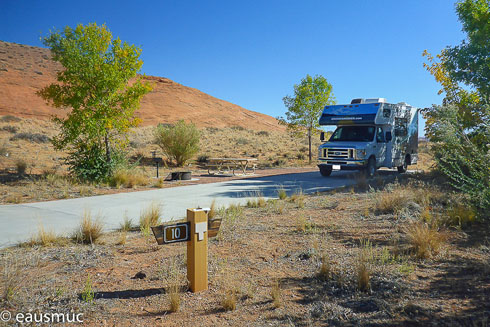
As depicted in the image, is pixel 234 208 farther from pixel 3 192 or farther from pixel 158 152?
pixel 158 152

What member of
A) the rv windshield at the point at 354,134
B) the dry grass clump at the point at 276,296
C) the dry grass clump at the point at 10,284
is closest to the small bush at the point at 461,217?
the dry grass clump at the point at 276,296

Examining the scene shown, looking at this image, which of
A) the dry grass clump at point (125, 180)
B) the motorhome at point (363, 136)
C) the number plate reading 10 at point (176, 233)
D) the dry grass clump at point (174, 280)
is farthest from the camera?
the motorhome at point (363, 136)

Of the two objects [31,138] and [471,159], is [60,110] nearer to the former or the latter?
[31,138]

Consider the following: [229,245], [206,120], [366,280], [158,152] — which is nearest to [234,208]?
[229,245]

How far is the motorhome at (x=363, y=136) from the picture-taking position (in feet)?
48.6

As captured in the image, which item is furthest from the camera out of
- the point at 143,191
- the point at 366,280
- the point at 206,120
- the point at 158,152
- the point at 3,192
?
the point at 206,120

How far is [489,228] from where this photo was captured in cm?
627

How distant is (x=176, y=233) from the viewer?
3912mm

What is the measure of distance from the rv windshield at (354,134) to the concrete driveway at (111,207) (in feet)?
10.7

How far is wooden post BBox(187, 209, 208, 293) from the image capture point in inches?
157

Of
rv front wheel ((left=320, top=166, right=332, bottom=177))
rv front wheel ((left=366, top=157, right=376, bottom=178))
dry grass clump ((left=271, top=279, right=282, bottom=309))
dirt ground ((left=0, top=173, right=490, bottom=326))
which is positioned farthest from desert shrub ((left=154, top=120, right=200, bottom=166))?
dry grass clump ((left=271, top=279, right=282, bottom=309))

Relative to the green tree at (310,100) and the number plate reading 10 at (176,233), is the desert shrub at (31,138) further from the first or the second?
the number plate reading 10 at (176,233)

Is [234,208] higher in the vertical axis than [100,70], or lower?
lower

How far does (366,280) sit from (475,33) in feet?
39.6
